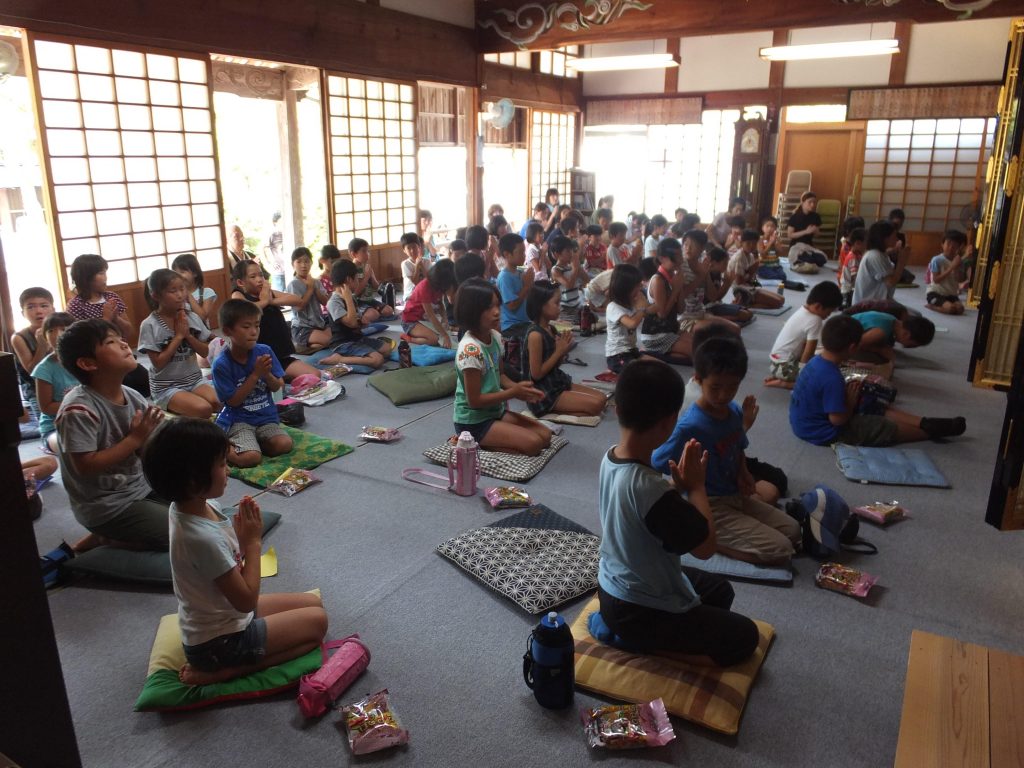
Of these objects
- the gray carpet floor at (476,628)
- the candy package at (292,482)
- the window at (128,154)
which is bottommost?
the gray carpet floor at (476,628)

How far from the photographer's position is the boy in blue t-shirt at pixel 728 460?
2.99m

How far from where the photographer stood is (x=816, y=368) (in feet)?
14.2

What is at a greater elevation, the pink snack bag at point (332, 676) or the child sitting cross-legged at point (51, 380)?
the child sitting cross-legged at point (51, 380)

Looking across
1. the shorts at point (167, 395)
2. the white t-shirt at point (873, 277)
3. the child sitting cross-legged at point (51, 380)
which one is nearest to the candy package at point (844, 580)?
the child sitting cross-legged at point (51, 380)

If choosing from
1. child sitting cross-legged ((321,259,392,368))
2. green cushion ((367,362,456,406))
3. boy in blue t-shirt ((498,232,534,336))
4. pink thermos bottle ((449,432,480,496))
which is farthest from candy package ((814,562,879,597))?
child sitting cross-legged ((321,259,392,368))

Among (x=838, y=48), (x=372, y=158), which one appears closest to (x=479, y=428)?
(x=372, y=158)

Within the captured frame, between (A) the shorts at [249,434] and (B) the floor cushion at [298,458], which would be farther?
(A) the shorts at [249,434]

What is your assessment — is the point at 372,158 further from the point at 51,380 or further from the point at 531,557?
the point at 531,557

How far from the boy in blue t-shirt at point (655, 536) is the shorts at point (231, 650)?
1129 mm

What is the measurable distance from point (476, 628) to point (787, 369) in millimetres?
3761

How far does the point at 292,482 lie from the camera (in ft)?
12.8

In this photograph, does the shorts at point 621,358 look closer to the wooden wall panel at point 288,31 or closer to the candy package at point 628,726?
the candy package at point 628,726

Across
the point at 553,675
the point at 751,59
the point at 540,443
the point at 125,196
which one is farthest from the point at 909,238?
the point at 553,675

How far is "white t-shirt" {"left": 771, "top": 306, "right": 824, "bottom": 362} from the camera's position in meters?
5.23
